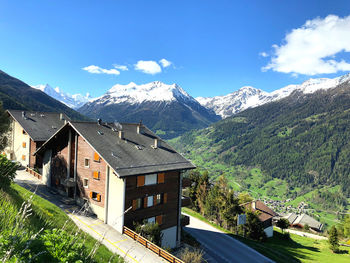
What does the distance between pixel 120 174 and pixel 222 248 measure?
2130 centimetres

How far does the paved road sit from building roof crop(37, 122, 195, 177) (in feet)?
41.4

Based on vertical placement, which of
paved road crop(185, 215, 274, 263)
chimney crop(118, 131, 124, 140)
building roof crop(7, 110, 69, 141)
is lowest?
paved road crop(185, 215, 274, 263)

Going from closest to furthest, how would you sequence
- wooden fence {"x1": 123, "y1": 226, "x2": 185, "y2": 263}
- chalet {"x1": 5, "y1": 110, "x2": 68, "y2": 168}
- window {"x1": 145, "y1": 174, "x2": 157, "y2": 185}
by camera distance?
wooden fence {"x1": 123, "y1": 226, "x2": 185, "y2": 263} → window {"x1": 145, "y1": 174, "x2": 157, "y2": 185} → chalet {"x1": 5, "y1": 110, "x2": 68, "y2": 168}

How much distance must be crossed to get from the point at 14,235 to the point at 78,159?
93.3 ft

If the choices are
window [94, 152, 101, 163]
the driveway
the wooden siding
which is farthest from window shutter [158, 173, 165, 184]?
window [94, 152, 101, 163]

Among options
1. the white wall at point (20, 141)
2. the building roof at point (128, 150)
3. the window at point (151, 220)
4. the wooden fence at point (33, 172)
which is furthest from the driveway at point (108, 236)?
the white wall at point (20, 141)

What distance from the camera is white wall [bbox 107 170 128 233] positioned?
26.8 m

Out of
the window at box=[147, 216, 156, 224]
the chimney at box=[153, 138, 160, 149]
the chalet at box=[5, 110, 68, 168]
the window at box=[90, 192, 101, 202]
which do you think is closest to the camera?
the window at box=[147, 216, 156, 224]

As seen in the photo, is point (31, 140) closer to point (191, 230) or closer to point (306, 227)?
point (191, 230)

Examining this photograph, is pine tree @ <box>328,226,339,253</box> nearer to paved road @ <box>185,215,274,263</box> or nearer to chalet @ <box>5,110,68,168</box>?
paved road @ <box>185,215,274,263</box>

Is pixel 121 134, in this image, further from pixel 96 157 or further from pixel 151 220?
pixel 151 220

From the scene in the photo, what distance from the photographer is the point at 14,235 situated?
6.17m

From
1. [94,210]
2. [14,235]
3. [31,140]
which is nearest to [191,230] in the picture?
[94,210]

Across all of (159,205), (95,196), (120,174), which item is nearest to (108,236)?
(120,174)
